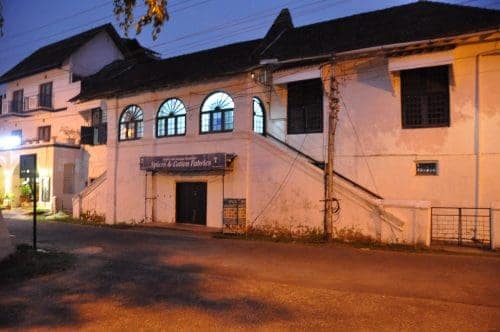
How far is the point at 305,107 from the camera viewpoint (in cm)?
1797

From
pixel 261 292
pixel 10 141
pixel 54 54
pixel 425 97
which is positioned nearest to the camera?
pixel 261 292

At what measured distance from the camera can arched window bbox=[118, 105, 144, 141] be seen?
21.2 m

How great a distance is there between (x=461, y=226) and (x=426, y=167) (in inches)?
94.1

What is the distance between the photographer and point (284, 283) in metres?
8.70

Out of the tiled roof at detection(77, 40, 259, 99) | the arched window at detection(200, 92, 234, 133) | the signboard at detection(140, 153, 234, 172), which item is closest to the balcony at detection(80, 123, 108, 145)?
the tiled roof at detection(77, 40, 259, 99)

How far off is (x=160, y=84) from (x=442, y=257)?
14301 mm

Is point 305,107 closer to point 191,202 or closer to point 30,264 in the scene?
point 191,202

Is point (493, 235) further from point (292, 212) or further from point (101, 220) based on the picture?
point (101, 220)

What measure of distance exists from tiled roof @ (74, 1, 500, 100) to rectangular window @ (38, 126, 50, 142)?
8.33 meters

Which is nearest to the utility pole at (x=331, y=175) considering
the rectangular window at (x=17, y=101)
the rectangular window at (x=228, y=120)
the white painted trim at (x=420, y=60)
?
the white painted trim at (x=420, y=60)

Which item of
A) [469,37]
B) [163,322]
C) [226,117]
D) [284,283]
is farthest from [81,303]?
[469,37]

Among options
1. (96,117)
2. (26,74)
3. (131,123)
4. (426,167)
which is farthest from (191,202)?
(26,74)

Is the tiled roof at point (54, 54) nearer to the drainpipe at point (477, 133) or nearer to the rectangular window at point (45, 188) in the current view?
the rectangular window at point (45, 188)

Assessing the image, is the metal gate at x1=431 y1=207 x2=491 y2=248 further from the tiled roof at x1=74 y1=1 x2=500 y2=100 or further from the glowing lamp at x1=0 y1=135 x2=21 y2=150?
the glowing lamp at x1=0 y1=135 x2=21 y2=150
